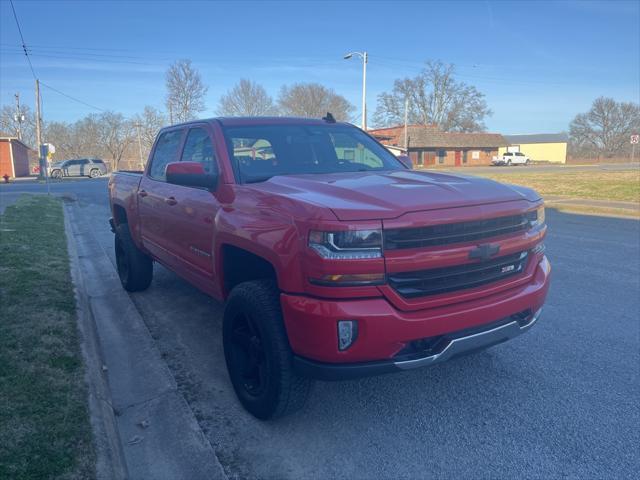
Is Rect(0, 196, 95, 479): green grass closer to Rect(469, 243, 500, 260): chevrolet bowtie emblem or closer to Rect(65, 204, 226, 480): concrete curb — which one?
Rect(65, 204, 226, 480): concrete curb

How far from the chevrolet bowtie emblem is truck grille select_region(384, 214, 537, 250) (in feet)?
0.20

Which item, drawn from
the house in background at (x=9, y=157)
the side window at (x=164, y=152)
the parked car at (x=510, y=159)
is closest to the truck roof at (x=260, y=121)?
the side window at (x=164, y=152)

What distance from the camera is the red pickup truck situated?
260 centimetres

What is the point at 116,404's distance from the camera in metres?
3.54

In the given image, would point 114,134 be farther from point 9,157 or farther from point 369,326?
point 369,326

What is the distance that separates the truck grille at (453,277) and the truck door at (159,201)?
251 cm

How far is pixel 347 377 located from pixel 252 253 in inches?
40.1

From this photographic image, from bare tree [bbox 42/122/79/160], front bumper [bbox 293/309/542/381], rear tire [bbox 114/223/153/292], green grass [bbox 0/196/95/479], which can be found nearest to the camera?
green grass [bbox 0/196/95/479]

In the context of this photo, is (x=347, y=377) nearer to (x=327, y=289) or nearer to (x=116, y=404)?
(x=327, y=289)

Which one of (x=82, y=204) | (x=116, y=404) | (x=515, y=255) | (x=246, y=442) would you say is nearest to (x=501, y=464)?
(x=515, y=255)

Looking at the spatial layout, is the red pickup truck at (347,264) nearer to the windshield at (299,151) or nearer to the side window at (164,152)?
the windshield at (299,151)

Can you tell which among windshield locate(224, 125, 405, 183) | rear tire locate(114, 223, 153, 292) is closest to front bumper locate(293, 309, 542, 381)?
A: windshield locate(224, 125, 405, 183)

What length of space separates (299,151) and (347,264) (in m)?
1.93

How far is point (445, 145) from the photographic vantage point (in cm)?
6419
